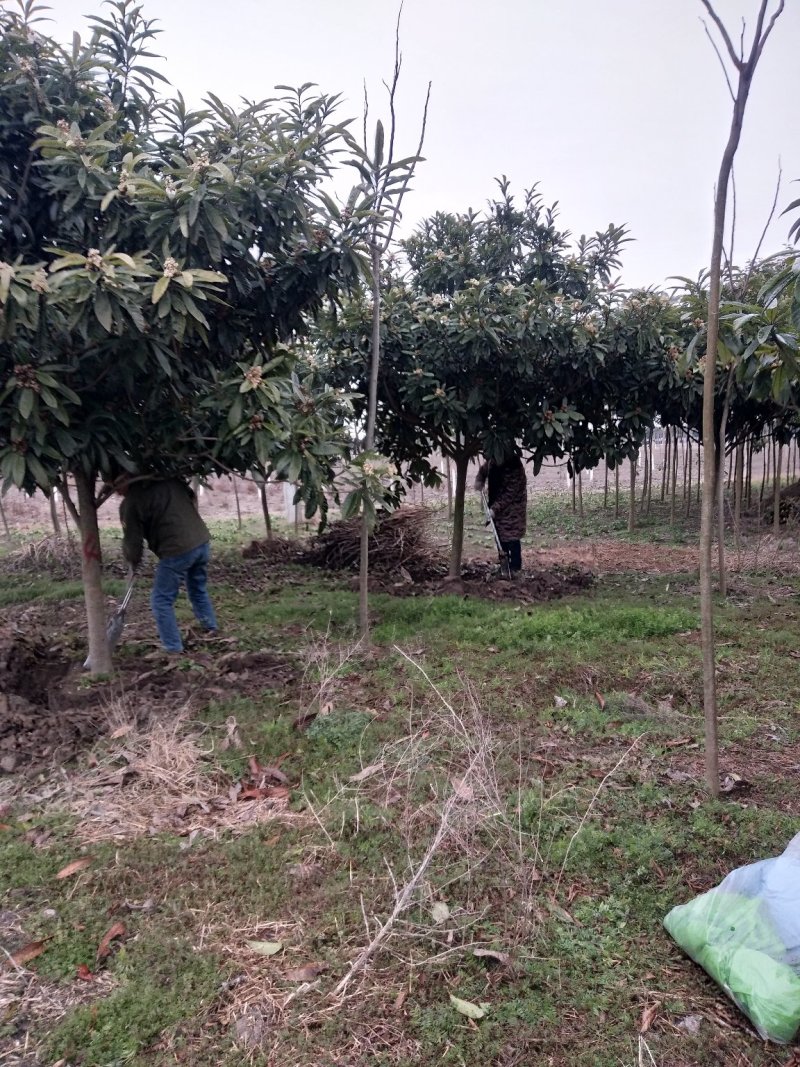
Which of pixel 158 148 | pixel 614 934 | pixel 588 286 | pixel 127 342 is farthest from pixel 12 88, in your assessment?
pixel 588 286

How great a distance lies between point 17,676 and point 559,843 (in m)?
3.60

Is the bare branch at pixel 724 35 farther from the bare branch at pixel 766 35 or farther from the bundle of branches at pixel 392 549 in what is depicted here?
the bundle of branches at pixel 392 549

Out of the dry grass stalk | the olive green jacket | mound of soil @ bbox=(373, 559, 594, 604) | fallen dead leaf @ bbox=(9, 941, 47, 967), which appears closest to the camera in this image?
fallen dead leaf @ bbox=(9, 941, 47, 967)

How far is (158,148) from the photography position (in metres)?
4.20

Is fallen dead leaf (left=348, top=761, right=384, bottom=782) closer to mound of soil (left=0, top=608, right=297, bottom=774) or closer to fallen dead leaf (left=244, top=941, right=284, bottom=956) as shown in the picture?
fallen dead leaf (left=244, top=941, right=284, bottom=956)

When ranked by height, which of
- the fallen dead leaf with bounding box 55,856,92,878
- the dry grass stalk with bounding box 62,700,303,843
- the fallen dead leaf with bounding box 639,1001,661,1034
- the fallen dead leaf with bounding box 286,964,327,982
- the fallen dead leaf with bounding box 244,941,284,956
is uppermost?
the dry grass stalk with bounding box 62,700,303,843

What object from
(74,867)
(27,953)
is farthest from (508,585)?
(27,953)

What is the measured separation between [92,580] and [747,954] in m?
4.06

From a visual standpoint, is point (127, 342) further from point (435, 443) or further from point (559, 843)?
point (435, 443)

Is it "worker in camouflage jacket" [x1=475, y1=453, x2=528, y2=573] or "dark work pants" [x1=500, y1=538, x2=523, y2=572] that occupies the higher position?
"worker in camouflage jacket" [x1=475, y1=453, x2=528, y2=573]

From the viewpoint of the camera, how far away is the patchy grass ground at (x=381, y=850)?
2129 millimetres

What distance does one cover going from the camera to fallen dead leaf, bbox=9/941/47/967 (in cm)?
240

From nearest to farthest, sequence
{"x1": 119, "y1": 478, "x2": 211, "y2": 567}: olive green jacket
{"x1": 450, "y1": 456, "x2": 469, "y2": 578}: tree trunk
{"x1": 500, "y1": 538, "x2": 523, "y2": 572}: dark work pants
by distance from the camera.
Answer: {"x1": 119, "y1": 478, "x2": 211, "y2": 567}: olive green jacket → {"x1": 450, "y1": 456, "x2": 469, "y2": 578}: tree trunk → {"x1": 500, "y1": 538, "x2": 523, "y2": 572}: dark work pants

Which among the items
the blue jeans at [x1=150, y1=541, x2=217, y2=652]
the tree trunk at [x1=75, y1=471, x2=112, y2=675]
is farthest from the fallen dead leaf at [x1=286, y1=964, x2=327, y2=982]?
the blue jeans at [x1=150, y1=541, x2=217, y2=652]
